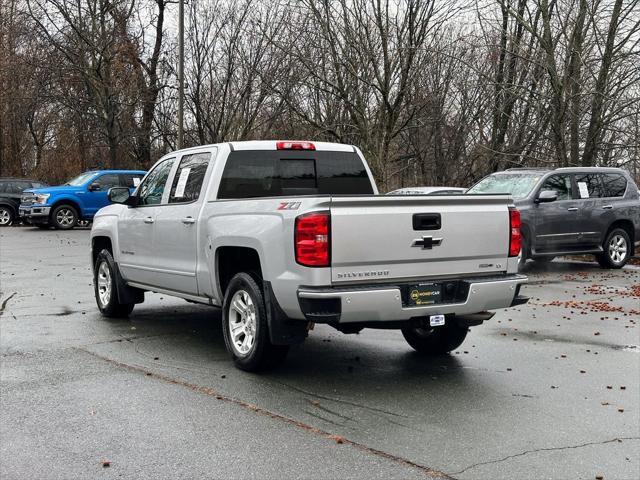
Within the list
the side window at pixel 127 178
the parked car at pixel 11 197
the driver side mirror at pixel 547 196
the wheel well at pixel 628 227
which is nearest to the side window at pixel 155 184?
the driver side mirror at pixel 547 196

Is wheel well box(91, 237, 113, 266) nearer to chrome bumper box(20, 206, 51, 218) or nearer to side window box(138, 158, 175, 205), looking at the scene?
side window box(138, 158, 175, 205)

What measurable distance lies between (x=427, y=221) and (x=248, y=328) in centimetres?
177

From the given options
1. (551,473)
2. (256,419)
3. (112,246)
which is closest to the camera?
(551,473)

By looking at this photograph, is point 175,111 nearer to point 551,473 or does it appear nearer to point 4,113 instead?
point 4,113

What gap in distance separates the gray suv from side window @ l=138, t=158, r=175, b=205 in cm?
673

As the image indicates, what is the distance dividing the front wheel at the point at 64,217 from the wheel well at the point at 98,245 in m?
15.6

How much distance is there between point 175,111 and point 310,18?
36.6 ft

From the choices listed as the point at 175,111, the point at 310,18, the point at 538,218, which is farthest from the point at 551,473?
the point at 175,111

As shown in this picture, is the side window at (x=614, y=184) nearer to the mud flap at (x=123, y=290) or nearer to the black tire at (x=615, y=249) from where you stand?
the black tire at (x=615, y=249)

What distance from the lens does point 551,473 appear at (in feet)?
13.9

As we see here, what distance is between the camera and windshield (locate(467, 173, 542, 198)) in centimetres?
1404

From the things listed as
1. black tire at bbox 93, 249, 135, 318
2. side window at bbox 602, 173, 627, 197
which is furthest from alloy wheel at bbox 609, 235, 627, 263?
black tire at bbox 93, 249, 135, 318

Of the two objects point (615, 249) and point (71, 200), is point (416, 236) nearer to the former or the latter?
point (615, 249)

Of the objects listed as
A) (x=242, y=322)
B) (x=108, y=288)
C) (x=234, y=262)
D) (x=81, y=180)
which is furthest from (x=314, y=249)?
(x=81, y=180)
